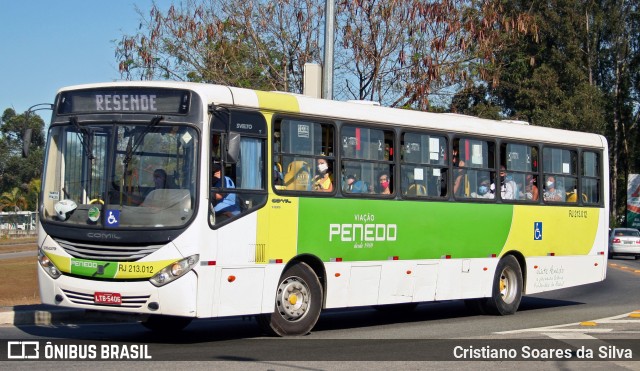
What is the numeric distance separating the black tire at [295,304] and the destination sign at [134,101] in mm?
2761

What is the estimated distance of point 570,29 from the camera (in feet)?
192

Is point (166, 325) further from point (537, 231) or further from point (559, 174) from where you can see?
point (559, 174)

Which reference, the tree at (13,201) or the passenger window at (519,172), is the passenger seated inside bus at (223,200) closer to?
the passenger window at (519,172)

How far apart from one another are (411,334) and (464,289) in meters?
2.55

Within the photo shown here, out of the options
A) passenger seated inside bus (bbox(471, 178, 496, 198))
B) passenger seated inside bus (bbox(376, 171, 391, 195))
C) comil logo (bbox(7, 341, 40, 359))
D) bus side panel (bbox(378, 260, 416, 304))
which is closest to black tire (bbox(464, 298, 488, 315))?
passenger seated inside bus (bbox(471, 178, 496, 198))

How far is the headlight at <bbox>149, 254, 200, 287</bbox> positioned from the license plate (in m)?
0.47

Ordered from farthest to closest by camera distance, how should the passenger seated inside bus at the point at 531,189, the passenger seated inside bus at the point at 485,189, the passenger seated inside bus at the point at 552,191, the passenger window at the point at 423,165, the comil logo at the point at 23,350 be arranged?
the passenger seated inside bus at the point at 552,191 → the passenger seated inside bus at the point at 531,189 → the passenger seated inside bus at the point at 485,189 → the passenger window at the point at 423,165 → the comil logo at the point at 23,350

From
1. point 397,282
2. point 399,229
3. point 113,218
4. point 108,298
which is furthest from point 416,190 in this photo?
point 108,298

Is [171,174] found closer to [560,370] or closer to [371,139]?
[371,139]

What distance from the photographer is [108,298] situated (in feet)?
39.2

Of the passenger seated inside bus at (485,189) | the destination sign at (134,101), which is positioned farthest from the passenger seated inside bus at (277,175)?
the passenger seated inside bus at (485,189)

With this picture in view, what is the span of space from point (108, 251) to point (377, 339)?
396 cm

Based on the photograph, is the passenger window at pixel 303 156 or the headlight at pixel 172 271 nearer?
the headlight at pixel 172 271

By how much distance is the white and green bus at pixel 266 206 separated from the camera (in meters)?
12.1
